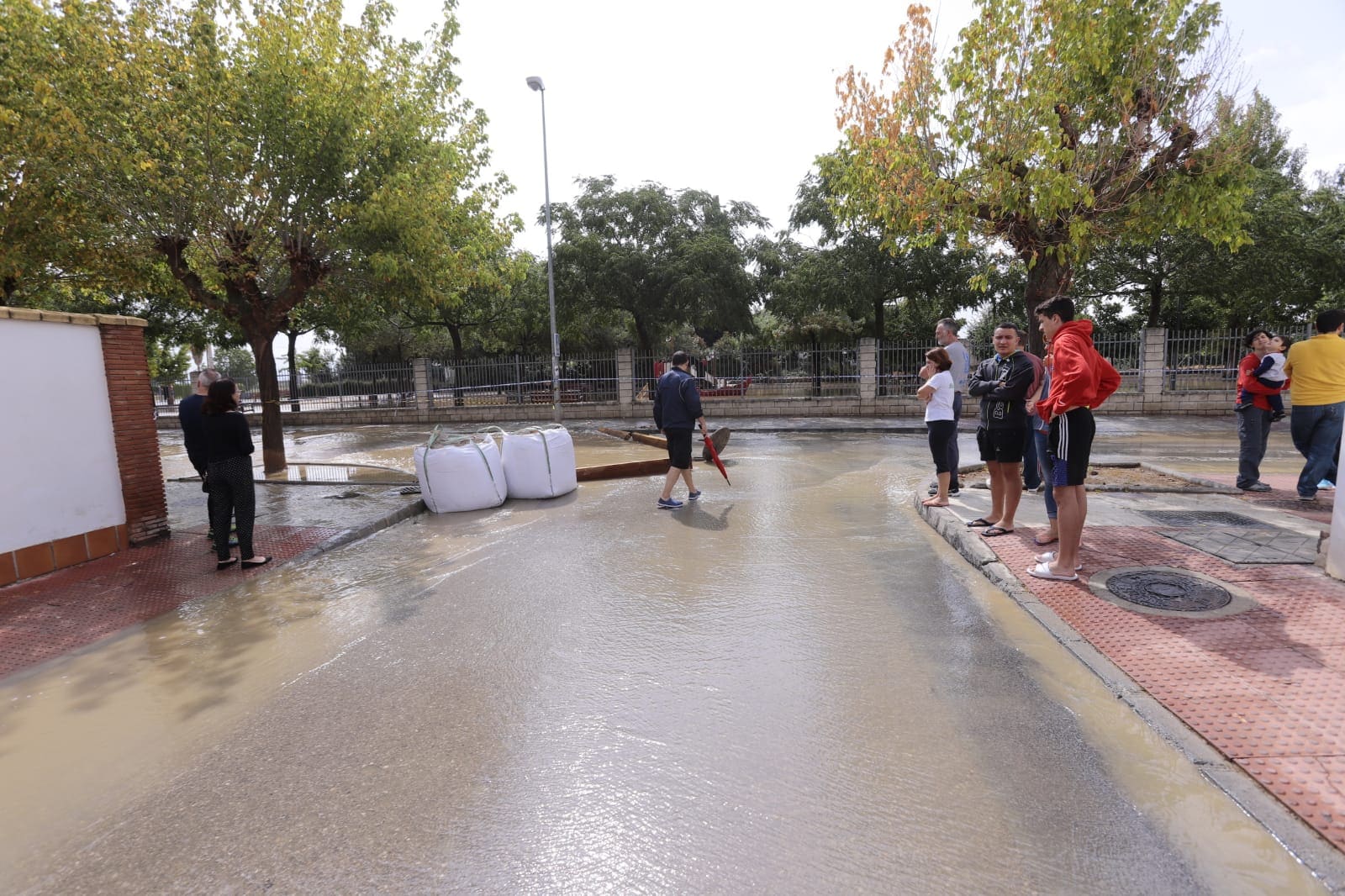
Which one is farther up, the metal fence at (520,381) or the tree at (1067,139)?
the tree at (1067,139)

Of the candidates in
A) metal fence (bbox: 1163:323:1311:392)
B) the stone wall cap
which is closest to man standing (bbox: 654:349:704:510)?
the stone wall cap

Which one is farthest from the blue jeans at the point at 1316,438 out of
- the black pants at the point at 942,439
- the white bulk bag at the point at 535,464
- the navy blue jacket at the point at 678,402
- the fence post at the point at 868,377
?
the fence post at the point at 868,377

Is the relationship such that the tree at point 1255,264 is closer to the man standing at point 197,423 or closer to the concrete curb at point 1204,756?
the concrete curb at point 1204,756

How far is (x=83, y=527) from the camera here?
6387 millimetres

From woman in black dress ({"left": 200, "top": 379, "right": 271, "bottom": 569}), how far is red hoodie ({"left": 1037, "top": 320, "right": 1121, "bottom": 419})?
20.5ft

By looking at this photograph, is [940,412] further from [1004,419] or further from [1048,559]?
[1048,559]

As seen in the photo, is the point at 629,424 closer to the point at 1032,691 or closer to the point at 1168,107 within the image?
the point at 1168,107

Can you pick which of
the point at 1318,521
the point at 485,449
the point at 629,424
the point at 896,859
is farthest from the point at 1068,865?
the point at 629,424

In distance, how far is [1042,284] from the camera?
8.60 meters

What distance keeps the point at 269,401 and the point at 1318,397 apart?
14.0 meters

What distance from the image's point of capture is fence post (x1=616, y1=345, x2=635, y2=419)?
2298cm

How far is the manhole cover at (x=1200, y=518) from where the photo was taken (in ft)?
19.9

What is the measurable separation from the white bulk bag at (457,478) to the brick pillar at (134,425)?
2510 mm

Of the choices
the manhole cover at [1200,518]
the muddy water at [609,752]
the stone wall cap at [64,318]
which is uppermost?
the stone wall cap at [64,318]
